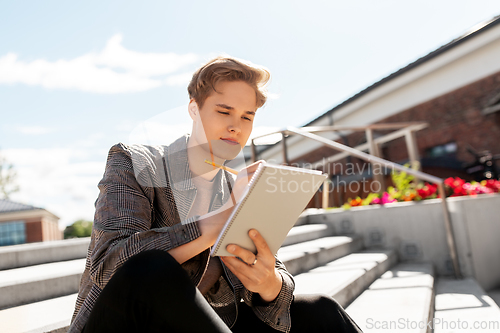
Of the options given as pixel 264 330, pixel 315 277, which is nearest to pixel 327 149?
pixel 315 277

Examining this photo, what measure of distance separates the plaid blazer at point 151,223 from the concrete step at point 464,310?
4.98 ft

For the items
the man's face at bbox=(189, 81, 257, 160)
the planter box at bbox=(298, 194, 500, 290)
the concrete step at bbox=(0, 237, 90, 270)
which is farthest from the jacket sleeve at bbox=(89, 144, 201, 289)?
the planter box at bbox=(298, 194, 500, 290)

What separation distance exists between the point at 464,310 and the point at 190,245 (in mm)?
2253

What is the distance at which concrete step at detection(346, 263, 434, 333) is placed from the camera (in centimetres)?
179

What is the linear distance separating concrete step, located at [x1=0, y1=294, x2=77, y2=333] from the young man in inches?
22.3

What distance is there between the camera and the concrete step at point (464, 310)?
6.45ft

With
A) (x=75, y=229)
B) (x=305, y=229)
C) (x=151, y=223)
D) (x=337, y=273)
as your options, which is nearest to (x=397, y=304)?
(x=337, y=273)

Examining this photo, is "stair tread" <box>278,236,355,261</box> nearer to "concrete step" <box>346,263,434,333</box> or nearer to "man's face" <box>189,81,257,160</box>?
"concrete step" <box>346,263,434,333</box>

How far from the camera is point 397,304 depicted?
209 cm

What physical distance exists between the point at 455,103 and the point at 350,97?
7.97 ft

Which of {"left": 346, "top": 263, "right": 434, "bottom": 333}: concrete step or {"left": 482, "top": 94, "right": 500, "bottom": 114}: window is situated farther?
{"left": 482, "top": 94, "right": 500, "bottom": 114}: window

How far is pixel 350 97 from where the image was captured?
898 cm
